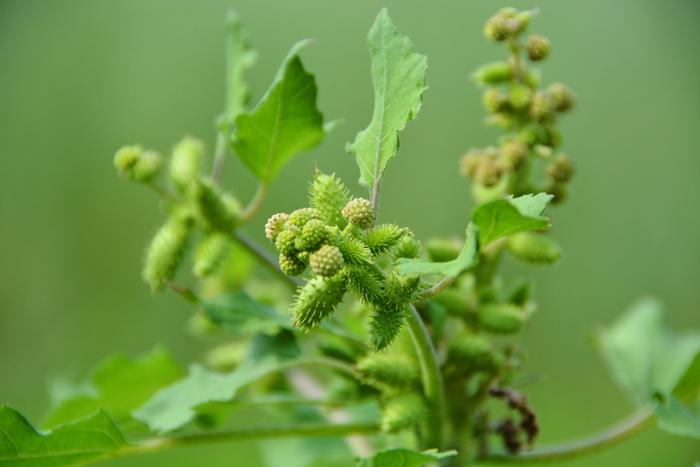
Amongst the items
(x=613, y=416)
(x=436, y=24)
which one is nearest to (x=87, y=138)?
(x=436, y=24)

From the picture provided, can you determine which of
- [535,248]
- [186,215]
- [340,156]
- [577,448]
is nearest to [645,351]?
[577,448]

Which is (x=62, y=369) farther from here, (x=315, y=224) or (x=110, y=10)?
(x=315, y=224)

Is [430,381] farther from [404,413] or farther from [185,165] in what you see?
[185,165]

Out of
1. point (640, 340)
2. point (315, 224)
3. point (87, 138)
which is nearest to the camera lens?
point (315, 224)

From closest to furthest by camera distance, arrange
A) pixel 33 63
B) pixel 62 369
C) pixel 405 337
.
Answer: pixel 405 337
pixel 62 369
pixel 33 63

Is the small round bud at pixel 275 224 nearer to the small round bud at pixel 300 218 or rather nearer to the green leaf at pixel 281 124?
the small round bud at pixel 300 218

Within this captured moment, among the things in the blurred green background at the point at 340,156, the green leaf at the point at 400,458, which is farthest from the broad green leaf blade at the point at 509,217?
the blurred green background at the point at 340,156
